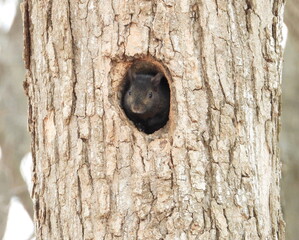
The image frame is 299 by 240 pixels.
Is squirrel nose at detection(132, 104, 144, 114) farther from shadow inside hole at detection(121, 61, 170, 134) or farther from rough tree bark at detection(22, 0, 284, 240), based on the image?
rough tree bark at detection(22, 0, 284, 240)

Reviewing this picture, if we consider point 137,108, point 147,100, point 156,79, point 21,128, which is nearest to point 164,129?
point 156,79

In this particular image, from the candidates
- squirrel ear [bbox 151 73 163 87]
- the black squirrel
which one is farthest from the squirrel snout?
squirrel ear [bbox 151 73 163 87]

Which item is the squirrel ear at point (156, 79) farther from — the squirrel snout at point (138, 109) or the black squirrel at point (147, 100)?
the squirrel snout at point (138, 109)

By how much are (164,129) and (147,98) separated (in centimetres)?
105

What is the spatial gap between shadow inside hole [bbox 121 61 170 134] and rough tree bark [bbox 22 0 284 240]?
0.58m

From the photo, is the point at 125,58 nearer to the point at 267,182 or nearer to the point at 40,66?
the point at 40,66

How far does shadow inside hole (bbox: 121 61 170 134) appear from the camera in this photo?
13.4 ft

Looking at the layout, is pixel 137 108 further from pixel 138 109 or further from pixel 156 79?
pixel 156 79

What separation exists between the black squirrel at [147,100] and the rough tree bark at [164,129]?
2.13 feet

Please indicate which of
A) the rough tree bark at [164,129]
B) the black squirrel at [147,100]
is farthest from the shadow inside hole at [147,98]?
the rough tree bark at [164,129]

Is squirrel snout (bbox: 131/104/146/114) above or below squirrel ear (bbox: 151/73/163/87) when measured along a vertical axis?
below

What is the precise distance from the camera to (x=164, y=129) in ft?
11.2

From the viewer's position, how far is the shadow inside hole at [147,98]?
13.4 ft

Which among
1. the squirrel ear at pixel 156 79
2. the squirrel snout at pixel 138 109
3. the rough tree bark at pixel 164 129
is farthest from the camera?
the squirrel snout at pixel 138 109
